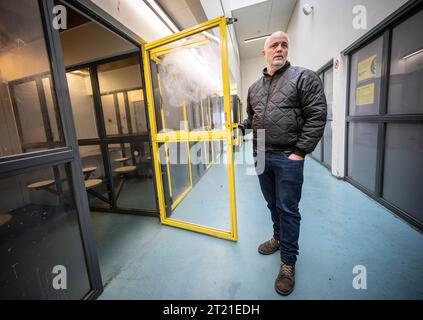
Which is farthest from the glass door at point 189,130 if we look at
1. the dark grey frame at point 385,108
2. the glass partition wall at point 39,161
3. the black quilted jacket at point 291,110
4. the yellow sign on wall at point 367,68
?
the yellow sign on wall at point 367,68

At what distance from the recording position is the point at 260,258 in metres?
1.58

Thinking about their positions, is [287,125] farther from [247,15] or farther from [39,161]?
[247,15]

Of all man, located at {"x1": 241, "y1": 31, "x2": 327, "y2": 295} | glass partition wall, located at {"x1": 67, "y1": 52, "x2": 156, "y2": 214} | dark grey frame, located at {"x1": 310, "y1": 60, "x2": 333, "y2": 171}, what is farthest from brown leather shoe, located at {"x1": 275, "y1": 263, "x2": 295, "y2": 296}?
dark grey frame, located at {"x1": 310, "y1": 60, "x2": 333, "y2": 171}

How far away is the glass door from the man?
0.36 meters

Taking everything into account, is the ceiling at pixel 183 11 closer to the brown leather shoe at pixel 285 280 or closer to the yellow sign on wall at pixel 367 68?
the yellow sign on wall at pixel 367 68

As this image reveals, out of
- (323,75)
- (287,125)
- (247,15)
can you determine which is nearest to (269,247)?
(287,125)

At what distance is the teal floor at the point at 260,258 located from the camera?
1.28 metres

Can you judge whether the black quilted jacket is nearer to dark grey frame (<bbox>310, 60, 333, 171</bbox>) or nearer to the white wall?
the white wall

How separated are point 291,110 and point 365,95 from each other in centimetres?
210

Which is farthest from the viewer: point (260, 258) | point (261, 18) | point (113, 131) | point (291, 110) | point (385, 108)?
point (261, 18)

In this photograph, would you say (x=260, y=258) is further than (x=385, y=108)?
No
